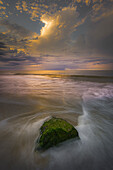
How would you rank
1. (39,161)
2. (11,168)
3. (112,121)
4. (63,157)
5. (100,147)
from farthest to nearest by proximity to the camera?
1. (112,121)
2. (100,147)
3. (63,157)
4. (39,161)
5. (11,168)

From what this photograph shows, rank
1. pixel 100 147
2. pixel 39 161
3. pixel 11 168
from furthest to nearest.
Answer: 1. pixel 100 147
2. pixel 39 161
3. pixel 11 168

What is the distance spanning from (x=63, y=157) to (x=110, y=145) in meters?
1.35

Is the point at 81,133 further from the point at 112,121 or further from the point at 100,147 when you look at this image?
the point at 112,121

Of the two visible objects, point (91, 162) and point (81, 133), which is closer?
point (91, 162)

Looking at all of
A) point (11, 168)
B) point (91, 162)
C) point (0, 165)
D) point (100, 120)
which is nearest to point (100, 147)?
point (91, 162)

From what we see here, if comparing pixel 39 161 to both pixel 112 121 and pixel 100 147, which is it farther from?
pixel 112 121

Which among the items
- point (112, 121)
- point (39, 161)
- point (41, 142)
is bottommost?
point (112, 121)

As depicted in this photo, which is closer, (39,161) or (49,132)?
(39,161)

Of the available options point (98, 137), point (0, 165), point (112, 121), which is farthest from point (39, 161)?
point (112, 121)

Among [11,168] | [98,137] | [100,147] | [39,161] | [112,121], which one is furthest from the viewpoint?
[112,121]

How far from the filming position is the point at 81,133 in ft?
8.23

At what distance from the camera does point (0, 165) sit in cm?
159

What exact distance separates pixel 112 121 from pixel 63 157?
2592 mm

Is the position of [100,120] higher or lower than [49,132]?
lower
